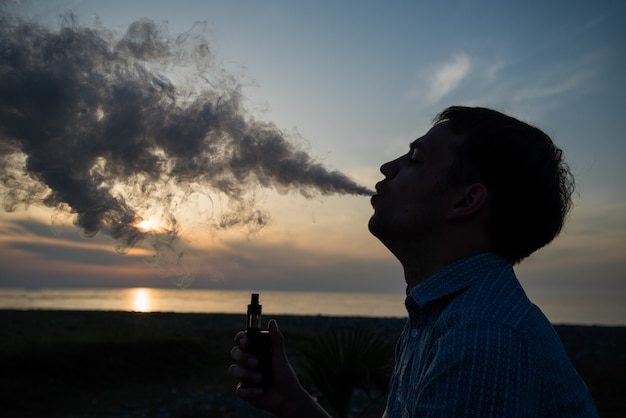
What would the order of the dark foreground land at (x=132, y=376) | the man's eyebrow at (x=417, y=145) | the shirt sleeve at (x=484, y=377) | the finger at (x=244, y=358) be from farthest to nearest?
the dark foreground land at (x=132, y=376) < the man's eyebrow at (x=417, y=145) < the finger at (x=244, y=358) < the shirt sleeve at (x=484, y=377)

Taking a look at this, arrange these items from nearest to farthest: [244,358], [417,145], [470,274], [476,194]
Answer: [470,274], [476,194], [244,358], [417,145]

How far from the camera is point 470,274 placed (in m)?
2.00

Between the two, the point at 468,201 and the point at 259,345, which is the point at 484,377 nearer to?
→ the point at 468,201

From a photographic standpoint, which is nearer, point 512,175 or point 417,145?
point 512,175

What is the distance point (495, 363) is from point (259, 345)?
1.14m

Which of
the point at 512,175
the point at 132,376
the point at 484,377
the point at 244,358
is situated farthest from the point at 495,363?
the point at 132,376

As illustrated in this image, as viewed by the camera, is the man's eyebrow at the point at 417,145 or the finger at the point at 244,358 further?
the man's eyebrow at the point at 417,145

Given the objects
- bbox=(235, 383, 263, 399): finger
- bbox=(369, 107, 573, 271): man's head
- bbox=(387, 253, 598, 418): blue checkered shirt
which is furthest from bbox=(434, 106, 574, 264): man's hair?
bbox=(235, 383, 263, 399): finger

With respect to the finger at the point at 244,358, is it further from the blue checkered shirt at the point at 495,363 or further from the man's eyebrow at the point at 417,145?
the man's eyebrow at the point at 417,145

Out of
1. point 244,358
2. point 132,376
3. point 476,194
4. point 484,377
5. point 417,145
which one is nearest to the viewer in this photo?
point 484,377

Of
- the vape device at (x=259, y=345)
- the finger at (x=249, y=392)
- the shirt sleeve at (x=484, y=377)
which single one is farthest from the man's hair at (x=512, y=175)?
the finger at (x=249, y=392)

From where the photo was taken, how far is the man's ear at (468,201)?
222 centimetres

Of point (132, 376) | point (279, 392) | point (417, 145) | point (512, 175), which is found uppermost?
point (417, 145)

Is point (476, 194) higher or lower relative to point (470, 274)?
higher
